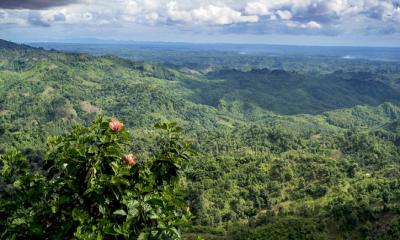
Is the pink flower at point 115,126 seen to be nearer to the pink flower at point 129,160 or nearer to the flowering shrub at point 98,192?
the flowering shrub at point 98,192

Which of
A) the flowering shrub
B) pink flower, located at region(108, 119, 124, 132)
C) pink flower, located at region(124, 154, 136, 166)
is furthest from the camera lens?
pink flower, located at region(124, 154, 136, 166)

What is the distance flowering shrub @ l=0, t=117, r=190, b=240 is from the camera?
33.6ft

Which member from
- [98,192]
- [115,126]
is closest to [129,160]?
[115,126]

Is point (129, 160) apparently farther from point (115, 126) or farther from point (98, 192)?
point (98, 192)

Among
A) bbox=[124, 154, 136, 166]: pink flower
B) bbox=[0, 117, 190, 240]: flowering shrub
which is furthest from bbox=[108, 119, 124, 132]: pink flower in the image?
bbox=[124, 154, 136, 166]: pink flower

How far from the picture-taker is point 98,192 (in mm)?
10711

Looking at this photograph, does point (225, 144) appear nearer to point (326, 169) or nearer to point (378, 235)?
point (326, 169)

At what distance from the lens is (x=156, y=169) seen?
11852 millimetres

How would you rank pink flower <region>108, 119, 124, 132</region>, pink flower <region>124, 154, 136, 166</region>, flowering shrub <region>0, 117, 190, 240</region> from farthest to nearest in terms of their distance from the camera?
pink flower <region>124, 154, 136, 166</region> → pink flower <region>108, 119, 124, 132</region> → flowering shrub <region>0, 117, 190, 240</region>

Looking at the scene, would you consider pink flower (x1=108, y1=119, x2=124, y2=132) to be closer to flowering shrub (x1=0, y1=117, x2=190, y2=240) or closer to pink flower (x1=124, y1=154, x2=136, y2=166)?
flowering shrub (x1=0, y1=117, x2=190, y2=240)

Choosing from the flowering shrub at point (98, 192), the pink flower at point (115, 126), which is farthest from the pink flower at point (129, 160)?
the pink flower at point (115, 126)

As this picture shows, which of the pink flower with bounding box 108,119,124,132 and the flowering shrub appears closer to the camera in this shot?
the flowering shrub

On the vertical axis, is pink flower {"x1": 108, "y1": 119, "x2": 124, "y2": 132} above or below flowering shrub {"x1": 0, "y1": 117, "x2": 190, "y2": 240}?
above

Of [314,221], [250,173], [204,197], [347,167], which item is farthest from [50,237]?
[347,167]
